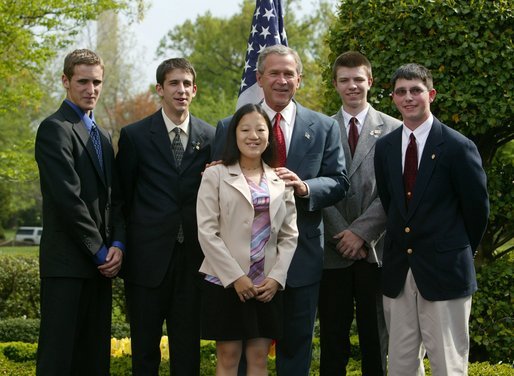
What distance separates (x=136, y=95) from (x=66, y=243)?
3716 cm

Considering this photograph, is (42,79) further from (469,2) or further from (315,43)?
(469,2)

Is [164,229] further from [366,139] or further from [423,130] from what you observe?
[423,130]

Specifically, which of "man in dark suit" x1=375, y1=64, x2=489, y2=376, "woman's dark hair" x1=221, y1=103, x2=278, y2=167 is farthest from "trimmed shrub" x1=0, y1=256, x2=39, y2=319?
"man in dark suit" x1=375, y1=64, x2=489, y2=376

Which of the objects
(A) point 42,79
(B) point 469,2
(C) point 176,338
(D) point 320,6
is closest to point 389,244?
(C) point 176,338

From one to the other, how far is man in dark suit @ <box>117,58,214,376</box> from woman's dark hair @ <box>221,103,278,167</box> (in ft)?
2.00

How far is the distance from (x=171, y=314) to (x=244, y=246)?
39.1 inches

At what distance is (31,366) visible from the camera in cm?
664

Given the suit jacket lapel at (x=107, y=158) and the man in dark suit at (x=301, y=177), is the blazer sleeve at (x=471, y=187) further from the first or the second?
the suit jacket lapel at (x=107, y=158)

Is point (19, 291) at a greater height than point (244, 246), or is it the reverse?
point (244, 246)

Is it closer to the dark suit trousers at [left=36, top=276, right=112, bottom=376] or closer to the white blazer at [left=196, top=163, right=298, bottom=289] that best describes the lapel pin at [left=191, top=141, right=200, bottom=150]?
the white blazer at [left=196, top=163, right=298, bottom=289]

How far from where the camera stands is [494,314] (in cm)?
704

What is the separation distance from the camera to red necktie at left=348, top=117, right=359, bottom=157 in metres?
5.53

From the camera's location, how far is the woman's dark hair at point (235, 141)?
4617 mm

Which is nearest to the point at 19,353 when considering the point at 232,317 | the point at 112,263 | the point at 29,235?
the point at 112,263
